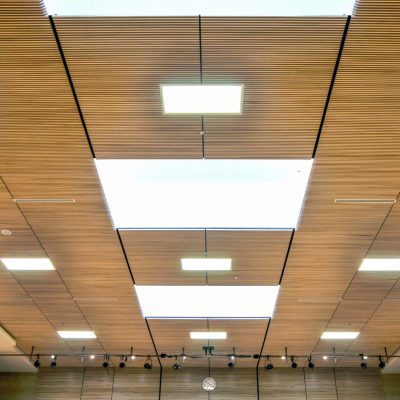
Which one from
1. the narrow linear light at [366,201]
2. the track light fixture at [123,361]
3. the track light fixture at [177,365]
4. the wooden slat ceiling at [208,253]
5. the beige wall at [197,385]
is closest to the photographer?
the narrow linear light at [366,201]

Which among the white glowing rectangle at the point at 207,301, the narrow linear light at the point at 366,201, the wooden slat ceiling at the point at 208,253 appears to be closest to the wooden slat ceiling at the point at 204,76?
the narrow linear light at the point at 366,201

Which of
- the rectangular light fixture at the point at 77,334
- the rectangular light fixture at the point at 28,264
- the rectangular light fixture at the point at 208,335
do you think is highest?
the rectangular light fixture at the point at 28,264

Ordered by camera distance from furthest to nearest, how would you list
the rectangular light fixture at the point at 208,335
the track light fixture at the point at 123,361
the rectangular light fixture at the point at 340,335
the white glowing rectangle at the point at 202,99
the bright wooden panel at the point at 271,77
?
1. the track light fixture at the point at 123,361
2. the rectangular light fixture at the point at 208,335
3. the rectangular light fixture at the point at 340,335
4. the white glowing rectangle at the point at 202,99
5. the bright wooden panel at the point at 271,77

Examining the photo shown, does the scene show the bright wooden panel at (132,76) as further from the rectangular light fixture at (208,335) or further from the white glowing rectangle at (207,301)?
the rectangular light fixture at (208,335)

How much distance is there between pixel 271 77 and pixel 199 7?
1012mm

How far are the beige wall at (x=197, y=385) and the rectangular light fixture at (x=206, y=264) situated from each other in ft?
22.4

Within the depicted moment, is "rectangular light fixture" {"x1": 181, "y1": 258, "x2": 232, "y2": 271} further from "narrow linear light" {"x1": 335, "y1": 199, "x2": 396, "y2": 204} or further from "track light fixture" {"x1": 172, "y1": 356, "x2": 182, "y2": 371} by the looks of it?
"track light fixture" {"x1": 172, "y1": 356, "x2": 182, "y2": 371}

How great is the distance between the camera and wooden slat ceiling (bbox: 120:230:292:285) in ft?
22.1

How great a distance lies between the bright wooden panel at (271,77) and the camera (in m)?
3.75

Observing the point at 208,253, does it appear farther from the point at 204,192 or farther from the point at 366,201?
the point at 366,201

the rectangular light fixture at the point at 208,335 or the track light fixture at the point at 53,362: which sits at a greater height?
the rectangular light fixture at the point at 208,335

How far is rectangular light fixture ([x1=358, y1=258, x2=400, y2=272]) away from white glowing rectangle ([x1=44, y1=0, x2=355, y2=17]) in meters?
4.83

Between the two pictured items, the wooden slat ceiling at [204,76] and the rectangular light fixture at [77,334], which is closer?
the wooden slat ceiling at [204,76]

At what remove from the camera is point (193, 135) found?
4934mm
